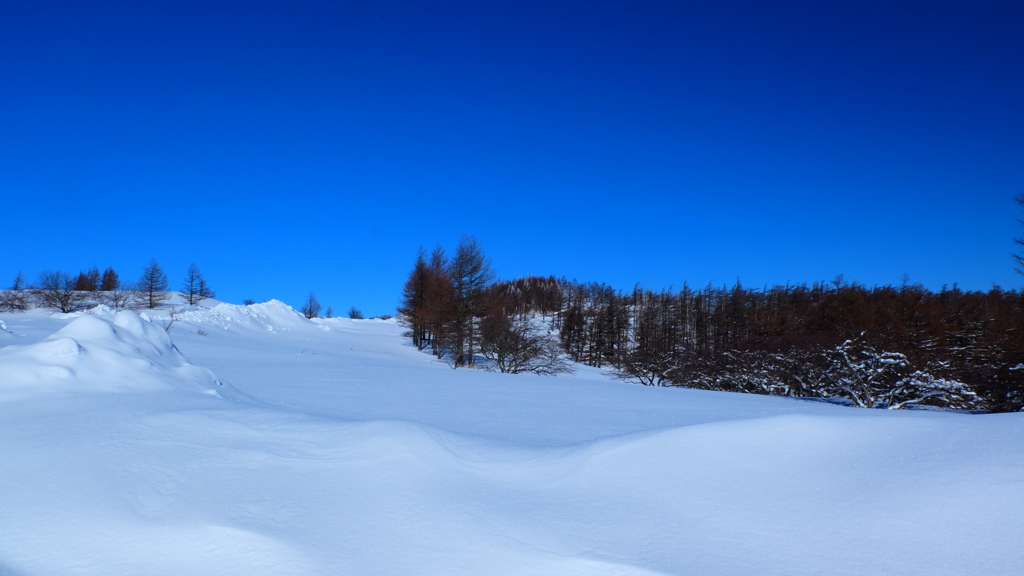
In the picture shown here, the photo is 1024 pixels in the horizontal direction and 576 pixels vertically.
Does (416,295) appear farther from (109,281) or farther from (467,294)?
(109,281)

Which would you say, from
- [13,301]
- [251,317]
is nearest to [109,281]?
[13,301]

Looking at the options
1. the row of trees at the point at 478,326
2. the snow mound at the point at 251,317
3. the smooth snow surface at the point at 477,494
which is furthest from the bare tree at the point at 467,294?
the smooth snow surface at the point at 477,494

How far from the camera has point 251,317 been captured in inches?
1149

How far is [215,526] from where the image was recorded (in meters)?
2.83

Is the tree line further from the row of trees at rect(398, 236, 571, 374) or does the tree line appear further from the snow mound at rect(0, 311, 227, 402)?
the snow mound at rect(0, 311, 227, 402)

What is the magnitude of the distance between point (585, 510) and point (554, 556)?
23.6 inches

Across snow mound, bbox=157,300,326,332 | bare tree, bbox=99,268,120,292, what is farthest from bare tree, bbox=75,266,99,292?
snow mound, bbox=157,300,326,332

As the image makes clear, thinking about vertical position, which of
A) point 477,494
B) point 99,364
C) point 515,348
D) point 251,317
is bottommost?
point 477,494

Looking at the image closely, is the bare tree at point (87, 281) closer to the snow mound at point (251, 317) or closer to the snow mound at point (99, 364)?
the snow mound at point (251, 317)

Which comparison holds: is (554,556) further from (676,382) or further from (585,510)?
(676,382)

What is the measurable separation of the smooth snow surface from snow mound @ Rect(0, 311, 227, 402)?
0.04m

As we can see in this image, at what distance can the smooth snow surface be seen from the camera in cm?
257

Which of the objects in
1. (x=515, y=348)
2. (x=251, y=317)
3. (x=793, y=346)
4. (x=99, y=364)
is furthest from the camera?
(x=251, y=317)

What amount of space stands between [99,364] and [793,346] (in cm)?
1850
